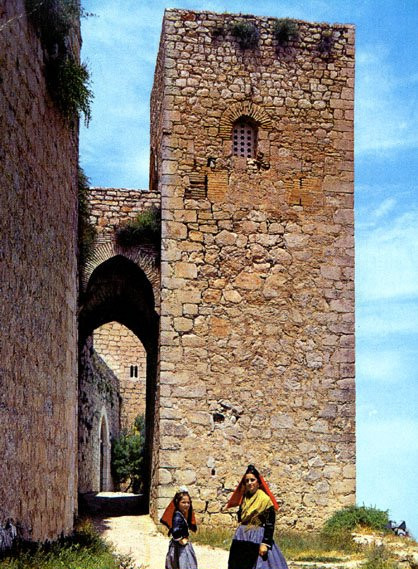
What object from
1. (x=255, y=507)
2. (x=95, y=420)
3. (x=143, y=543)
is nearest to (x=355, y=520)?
(x=143, y=543)

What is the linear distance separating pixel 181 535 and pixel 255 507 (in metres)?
1.07

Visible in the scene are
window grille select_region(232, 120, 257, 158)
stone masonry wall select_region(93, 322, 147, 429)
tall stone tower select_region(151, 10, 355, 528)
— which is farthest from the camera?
stone masonry wall select_region(93, 322, 147, 429)

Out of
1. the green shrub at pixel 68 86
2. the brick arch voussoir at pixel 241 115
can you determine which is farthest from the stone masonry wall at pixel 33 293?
the brick arch voussoir at pixel 241 115

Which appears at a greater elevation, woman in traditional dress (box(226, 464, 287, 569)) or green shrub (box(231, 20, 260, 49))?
green shrub (box(231, 20, 260, 49))

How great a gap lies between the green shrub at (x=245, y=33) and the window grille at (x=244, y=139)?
51.5 inches

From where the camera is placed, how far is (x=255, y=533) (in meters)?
7.98

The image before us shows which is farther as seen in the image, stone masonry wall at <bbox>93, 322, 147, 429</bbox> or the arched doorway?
stone masonry wall at <bbox>93, 322, 147, 429</bbox>

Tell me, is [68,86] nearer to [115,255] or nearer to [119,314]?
[115,255]

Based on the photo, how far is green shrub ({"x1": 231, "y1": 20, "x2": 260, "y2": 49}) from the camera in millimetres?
15102

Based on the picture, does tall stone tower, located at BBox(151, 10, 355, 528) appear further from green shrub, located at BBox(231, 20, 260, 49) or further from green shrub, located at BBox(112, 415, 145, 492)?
green shrub, located at BBox(112, 415, 145, 492)

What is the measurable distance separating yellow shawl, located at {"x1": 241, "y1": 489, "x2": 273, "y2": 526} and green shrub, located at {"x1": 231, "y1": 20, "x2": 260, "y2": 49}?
912 centimetres

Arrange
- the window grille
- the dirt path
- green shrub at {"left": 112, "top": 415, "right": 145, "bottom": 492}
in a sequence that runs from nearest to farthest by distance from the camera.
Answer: the dirt path < the window grille < green shrub at {"left": 112, "top": 415, "right": 145, "bottom": 492}

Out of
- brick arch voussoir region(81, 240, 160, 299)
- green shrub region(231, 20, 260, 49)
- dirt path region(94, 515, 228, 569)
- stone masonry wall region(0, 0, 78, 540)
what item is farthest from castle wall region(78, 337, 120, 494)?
green shrub region(231, 20, 260, 49)

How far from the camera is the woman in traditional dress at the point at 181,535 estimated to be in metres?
8.70
